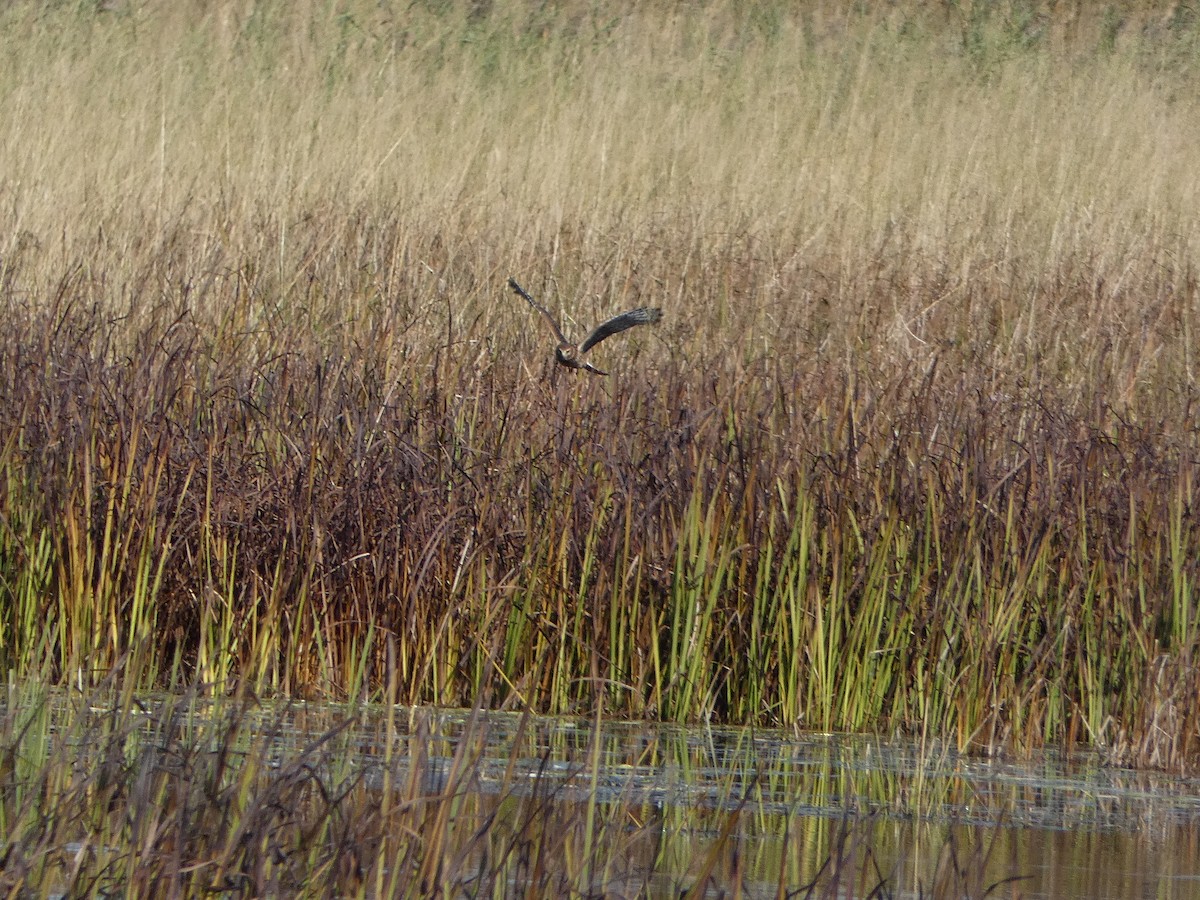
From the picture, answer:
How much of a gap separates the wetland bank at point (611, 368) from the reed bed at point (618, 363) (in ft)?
0.07

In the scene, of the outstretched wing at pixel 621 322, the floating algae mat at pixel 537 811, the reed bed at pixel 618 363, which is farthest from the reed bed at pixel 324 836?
the outstretched wing at pixel 621 322

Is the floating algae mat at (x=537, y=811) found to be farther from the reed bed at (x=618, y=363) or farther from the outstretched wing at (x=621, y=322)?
the outstretched wing at (x=621, y=322)

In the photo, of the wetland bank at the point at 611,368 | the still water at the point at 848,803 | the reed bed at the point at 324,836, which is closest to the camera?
the reed bed at the point at 324,836

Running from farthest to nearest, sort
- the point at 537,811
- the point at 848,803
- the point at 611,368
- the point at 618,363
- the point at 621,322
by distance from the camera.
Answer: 1. the point at 611,368
2. the point at 618,363
3. the point at 621,322
4. the point at 848,803
5. the point at 537,811

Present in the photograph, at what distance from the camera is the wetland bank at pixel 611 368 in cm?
373

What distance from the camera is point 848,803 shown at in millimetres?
3023

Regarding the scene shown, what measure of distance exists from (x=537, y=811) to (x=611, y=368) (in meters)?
3.40

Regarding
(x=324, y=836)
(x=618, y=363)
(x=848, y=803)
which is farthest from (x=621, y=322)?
(x=324, y=836)

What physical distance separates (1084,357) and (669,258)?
1.60 m

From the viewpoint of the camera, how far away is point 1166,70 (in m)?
9.59

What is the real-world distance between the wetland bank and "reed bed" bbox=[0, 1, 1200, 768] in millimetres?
21

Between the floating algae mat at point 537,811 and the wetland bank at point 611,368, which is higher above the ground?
the wetland bank at point 611,368

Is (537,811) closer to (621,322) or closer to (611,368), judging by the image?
(621,322)

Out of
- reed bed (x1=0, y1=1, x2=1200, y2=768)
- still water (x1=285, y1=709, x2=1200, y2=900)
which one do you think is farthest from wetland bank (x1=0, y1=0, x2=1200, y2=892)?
still water (x1=285, y1=709, x2=1200, y2=900)
